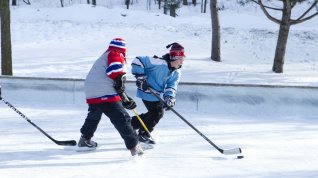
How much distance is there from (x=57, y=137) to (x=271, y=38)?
18.7 m

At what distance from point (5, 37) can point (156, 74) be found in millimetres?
6176

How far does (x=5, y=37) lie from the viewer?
10.9 meters

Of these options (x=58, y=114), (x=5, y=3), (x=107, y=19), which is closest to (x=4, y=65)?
(x=5, y=3)

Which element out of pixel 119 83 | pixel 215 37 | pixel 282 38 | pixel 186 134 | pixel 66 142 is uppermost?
pixel 119 83

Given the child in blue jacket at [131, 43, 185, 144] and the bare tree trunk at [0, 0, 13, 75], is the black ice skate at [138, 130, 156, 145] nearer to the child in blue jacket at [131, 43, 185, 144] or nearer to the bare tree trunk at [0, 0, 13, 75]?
the child in blue jacket at [131, 43, 185, 144]

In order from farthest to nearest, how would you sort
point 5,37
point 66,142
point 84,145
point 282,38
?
1. point 282,38
2. point 5,37
3. point 66,142
4. point 84,145

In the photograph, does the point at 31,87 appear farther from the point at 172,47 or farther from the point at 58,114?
the point at 172,47

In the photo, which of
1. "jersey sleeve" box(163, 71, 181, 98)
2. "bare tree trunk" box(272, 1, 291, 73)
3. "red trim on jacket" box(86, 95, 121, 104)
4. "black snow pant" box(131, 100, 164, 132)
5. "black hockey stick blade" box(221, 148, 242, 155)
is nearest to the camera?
"red trim on jacket" box(86, 95, 121, 104)

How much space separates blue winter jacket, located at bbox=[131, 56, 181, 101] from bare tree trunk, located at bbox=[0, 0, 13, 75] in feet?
19.2

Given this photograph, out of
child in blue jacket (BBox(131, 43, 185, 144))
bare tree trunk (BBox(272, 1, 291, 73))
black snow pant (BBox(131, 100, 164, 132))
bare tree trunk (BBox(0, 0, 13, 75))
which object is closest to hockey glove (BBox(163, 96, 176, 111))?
child in blue jacket (BBox(131, 43, 185, 144))

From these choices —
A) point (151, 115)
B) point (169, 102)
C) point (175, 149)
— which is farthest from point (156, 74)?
point (175, 149)

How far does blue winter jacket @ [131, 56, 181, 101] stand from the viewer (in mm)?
5734

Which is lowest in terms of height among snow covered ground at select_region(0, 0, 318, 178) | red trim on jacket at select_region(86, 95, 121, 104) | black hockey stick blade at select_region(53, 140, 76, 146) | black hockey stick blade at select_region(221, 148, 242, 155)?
snow covered ground at select_region(0, 0, 318, 178)

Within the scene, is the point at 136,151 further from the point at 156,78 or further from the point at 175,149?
the point at 156,78
